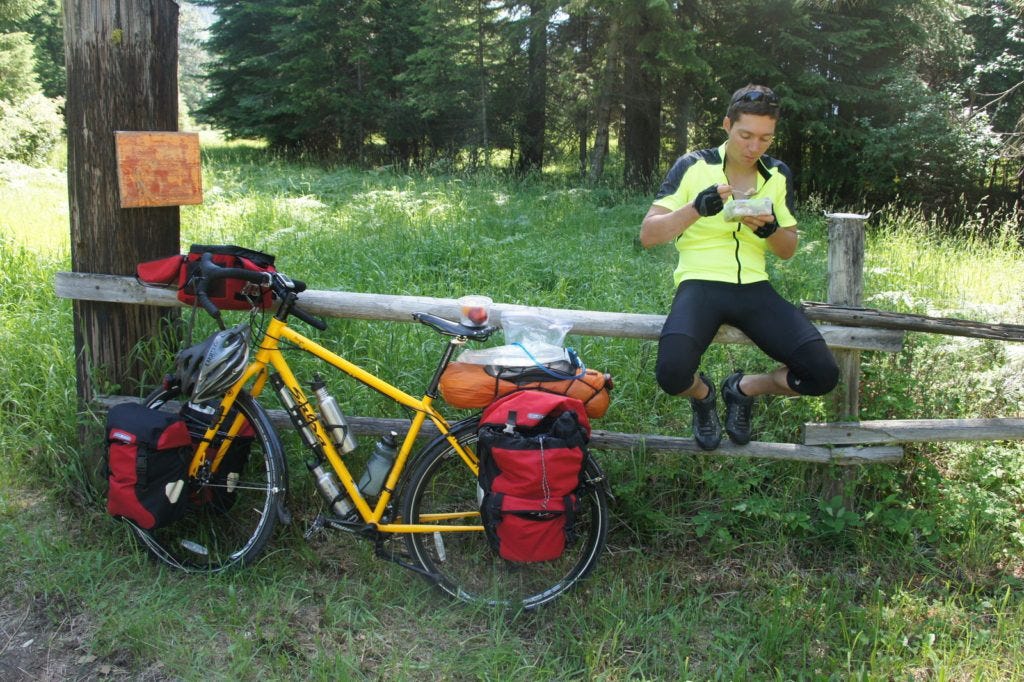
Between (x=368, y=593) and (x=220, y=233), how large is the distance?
18.1ft

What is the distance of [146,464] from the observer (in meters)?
3.45

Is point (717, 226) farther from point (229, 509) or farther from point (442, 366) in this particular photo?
point (229, 509)

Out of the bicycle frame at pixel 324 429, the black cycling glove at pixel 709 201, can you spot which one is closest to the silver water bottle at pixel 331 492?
the bicycle frame at pixel 324 429

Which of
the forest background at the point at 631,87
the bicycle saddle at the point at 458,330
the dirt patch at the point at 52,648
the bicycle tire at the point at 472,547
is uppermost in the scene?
the forest background at the point at 631,87

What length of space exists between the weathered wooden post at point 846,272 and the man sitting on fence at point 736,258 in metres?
0.33

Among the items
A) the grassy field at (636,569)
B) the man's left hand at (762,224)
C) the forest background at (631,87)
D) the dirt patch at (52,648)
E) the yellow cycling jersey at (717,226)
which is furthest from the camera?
the forest background at (631,87)

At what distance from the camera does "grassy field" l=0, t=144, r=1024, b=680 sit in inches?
129

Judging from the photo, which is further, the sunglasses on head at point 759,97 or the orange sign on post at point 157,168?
the orange sign on post at point 157,168

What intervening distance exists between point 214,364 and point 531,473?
4.99ft

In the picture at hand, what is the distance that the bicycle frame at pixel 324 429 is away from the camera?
11.5ft

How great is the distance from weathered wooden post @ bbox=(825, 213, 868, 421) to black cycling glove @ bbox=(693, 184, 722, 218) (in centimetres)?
92

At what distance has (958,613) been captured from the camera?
3635mm

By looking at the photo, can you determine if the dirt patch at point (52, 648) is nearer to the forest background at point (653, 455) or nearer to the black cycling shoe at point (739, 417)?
the forest background at point (653, 455)

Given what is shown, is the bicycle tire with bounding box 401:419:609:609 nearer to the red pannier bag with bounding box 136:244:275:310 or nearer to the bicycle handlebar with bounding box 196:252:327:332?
the bicycle handlebar with bounding box 196:252:327:332
